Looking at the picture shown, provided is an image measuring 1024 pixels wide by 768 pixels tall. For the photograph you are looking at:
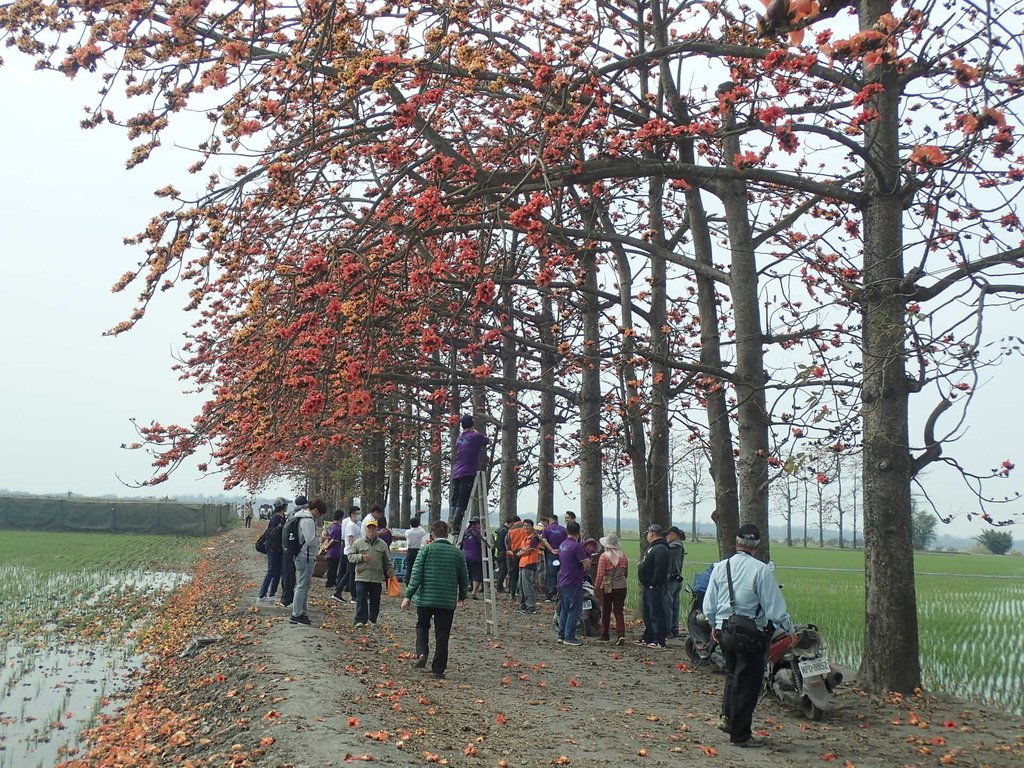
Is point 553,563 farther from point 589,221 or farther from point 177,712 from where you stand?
point 177,712

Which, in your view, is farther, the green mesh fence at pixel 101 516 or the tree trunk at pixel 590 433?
the green mesh fence at pixel 101 516

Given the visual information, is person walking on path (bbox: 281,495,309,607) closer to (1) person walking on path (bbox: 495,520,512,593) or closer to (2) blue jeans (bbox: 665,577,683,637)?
(2) blue jeans (bbox: 665,577,683,637)

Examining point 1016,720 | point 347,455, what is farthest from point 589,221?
point 347,455

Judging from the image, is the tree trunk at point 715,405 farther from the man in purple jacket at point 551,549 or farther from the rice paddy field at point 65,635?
the rice paddy field at point 65,635

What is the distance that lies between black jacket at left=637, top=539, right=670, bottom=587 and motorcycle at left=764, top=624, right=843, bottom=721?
3.71 metres

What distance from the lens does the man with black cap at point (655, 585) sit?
13172 millimetres

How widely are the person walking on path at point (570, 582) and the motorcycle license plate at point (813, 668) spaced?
4548 mm

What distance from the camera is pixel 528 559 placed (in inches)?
668

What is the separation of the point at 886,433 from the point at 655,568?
435cm

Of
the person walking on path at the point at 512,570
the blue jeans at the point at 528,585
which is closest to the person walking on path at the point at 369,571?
the blue jeans at the point at 528,585

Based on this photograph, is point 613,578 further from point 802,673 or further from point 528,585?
point 802,673

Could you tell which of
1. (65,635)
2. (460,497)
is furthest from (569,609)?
(65,635)

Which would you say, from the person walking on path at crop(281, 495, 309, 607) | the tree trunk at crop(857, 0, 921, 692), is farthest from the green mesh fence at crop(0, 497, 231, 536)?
the tree trunk at crop(857, 0, 921, 692)

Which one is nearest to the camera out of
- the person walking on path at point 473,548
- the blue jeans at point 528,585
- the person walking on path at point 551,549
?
the person walking on path at point 551,549
